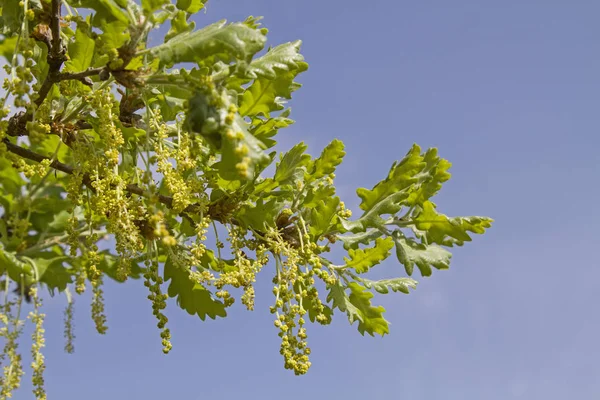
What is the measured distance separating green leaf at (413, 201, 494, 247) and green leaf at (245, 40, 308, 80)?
1.13 metres

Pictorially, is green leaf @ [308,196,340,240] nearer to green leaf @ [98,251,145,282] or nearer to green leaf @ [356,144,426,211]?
green leaf @ [356,144,426,211]

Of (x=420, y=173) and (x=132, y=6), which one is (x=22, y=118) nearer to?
(x=132, y=6)

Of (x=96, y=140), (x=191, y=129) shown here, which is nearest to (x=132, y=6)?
(x=191, y=129)

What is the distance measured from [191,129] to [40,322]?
236cm

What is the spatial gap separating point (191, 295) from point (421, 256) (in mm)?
1233

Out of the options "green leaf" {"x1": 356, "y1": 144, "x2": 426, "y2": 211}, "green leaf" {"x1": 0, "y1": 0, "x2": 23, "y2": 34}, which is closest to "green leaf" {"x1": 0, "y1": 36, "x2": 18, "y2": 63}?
"green leaf" {"x1": 0, "y1": 0, "x2": 23, "y2": 34}

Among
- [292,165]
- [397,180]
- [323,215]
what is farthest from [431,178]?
[292,165]

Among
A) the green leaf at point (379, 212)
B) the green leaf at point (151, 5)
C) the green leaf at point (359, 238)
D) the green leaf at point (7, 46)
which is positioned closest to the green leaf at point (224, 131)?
the green leaf at point (151, 5)

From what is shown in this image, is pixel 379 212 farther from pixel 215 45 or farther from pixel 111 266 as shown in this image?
pixel 111 266

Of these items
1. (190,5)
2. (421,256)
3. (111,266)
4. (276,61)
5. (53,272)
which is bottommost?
(421,256)

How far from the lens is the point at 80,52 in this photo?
3078mm

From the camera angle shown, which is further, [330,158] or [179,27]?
[330,158]

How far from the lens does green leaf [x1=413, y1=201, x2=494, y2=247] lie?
3400 mm

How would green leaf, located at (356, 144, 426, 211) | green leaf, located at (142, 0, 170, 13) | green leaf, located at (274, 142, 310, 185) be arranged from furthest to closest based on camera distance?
green leaf, located at (356, 144, 426, 211) < green leaf, located at (274, 142, 310, 185) < green leaf, located at (142, 0, 170, 13)
